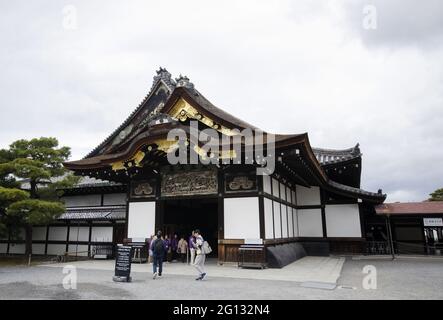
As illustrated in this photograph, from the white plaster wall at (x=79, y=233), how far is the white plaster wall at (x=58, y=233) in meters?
0.44

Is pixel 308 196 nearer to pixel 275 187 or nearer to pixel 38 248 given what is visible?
pixel 275 187

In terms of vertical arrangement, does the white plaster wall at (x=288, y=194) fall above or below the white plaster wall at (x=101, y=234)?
above

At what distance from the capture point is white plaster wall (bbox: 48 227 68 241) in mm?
20625

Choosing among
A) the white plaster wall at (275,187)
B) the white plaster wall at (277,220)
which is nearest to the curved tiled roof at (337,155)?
the white plaster wall at (275,187)

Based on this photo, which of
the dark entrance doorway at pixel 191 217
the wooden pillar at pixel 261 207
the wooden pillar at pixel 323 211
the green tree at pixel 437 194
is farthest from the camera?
the green tree at pixel 437 194

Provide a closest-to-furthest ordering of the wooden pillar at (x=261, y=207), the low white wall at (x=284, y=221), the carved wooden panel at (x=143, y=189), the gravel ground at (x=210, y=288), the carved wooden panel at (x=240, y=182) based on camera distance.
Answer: the gravel ground at (x=210, y=288), the wooden pillar at (x=261, y=207), the carved wooden panel at (x=240, y=182), the carved wooden panel at (x=143, y=189), the low white wall at (x=284, y=221)

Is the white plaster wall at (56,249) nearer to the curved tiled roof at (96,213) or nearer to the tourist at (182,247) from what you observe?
the curved tiled roof at (96,213)

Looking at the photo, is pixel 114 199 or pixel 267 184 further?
pixel 114 199

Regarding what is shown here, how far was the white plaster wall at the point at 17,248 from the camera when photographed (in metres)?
21.6

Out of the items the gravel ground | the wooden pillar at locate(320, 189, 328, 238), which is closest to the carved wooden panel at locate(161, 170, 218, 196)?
the gravel ground

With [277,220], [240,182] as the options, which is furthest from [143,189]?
[277,220]

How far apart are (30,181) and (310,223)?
1684 centimetres

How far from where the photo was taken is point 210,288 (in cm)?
866
